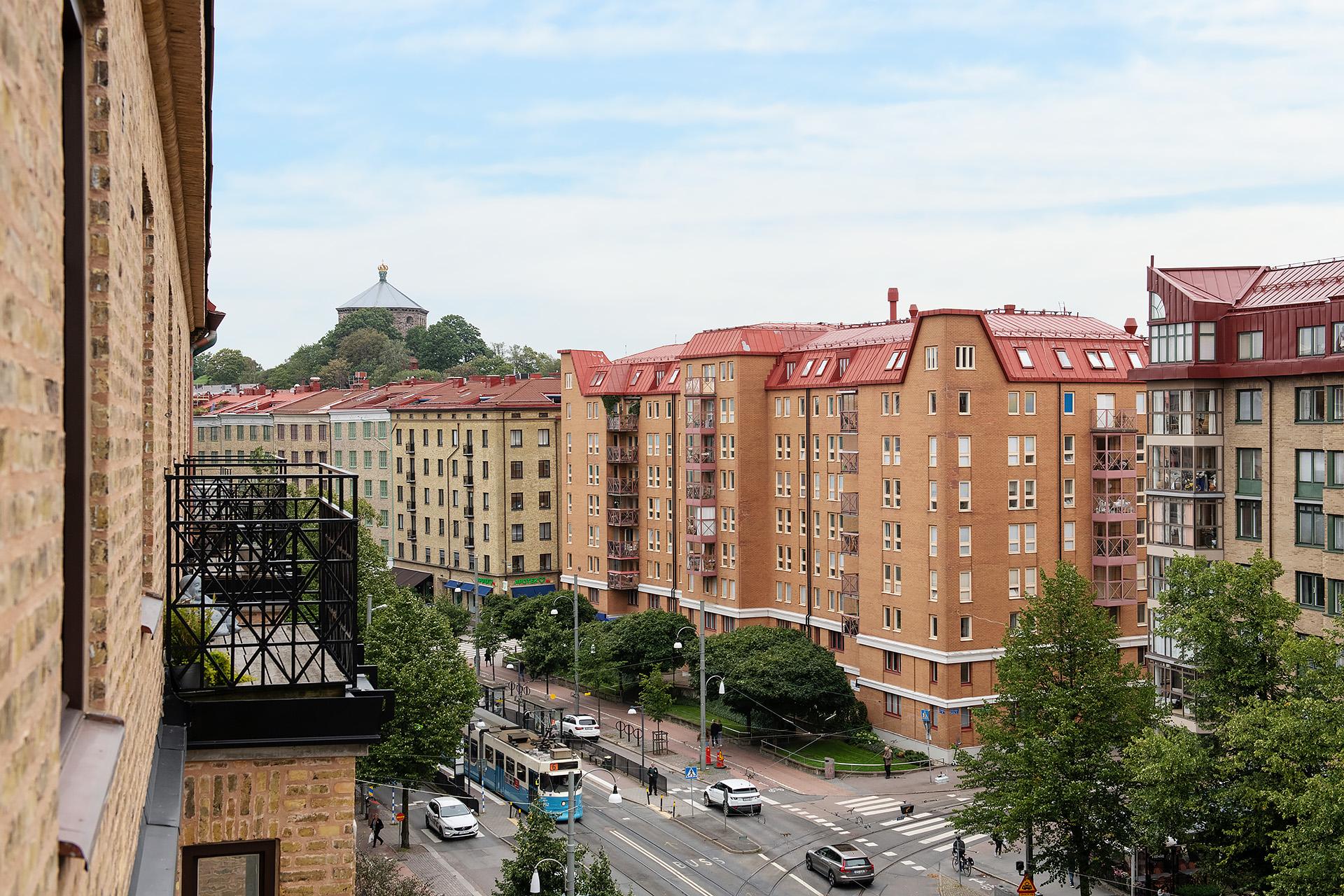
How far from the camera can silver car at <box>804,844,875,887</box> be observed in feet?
134

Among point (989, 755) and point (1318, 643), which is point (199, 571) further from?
point (989, 755)

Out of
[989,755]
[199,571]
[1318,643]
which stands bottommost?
[989,755]

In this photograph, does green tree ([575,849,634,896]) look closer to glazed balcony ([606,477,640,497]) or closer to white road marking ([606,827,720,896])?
white road marking ([606,827,720,896])

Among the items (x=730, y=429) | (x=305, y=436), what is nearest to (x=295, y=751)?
(x=730, y=429)

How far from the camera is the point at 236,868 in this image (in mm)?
10953

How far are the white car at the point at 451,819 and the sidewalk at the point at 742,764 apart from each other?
36.5 feet

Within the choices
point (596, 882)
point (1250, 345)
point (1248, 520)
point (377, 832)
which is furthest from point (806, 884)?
point (1250, 345)

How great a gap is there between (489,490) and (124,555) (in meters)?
89.6

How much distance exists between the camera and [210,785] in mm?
10672

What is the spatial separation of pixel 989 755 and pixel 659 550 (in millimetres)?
42459

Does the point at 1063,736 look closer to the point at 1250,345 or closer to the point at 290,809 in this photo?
the point at 1250,345

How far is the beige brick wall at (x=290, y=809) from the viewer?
10586mm

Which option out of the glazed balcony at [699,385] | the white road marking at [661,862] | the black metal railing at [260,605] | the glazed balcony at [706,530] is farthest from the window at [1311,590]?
the glazed balcony at [699,385]

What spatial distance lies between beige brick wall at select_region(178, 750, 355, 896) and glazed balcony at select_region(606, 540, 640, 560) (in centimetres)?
7139
